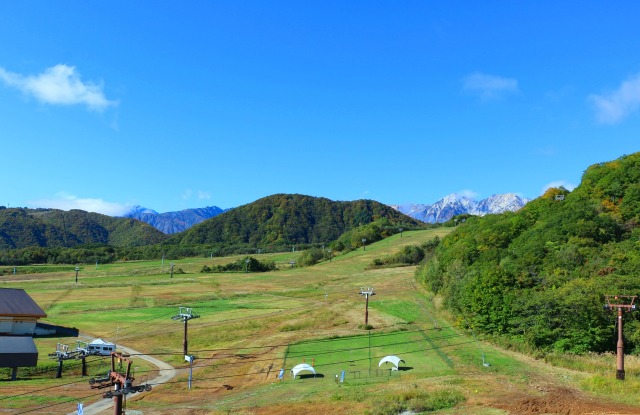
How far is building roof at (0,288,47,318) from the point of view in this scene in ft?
227

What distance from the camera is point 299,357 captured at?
203ft

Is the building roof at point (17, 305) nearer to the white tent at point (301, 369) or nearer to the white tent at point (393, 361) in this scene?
the white tent at point (301, 369)

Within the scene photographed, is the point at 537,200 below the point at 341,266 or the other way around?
the other way around

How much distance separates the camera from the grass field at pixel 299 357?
136 ft

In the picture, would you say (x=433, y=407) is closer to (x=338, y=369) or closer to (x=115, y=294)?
(x=338, y=369)

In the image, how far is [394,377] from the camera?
50062 millimetres

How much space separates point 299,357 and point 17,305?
135 ft

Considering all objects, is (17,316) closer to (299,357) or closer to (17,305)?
(17,305)

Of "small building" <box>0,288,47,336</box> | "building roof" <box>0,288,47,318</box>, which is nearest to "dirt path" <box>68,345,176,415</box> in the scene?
"small building" <box>0,288,47,336</box>

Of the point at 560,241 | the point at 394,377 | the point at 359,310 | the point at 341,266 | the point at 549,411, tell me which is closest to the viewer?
the point at 549,411

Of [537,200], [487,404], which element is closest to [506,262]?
[537,200]

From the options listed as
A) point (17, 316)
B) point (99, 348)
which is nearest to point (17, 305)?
point (17, 316)

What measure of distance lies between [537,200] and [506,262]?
35.8 m

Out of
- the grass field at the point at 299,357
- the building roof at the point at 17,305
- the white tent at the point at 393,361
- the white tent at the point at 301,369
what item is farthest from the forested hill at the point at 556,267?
the building roof at the point at 17,305
